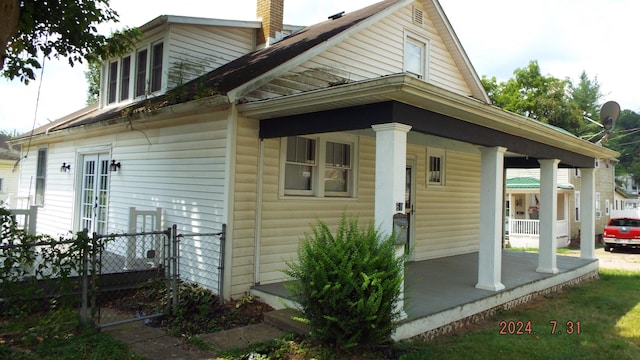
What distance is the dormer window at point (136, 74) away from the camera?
9.44m

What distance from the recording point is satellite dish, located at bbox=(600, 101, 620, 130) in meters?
11.9

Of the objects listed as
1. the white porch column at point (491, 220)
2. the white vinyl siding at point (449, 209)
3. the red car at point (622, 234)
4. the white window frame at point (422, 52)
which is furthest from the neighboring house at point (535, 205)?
the white porch column at point (491, 220)

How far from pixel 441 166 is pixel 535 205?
14.5 m

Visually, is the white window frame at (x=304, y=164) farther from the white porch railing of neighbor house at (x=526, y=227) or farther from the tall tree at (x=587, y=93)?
the tall tree at (x=587, y=93)

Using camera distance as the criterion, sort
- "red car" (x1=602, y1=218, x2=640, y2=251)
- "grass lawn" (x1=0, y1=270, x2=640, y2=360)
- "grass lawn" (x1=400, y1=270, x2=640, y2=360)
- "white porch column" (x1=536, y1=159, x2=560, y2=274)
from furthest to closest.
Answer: "red car" (x1=602, y1=218, x2=640, y2=251), "white porch column" (x1=536, y1=159, x2=560, y2=274), "grass lawn" (x1=400, y1=270, x2=640, y2=360), "grass lawn" (x1=0, y1=270, x2=640, y2=360)

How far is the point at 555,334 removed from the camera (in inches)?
222

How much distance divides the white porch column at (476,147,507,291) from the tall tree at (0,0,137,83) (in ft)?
22.2

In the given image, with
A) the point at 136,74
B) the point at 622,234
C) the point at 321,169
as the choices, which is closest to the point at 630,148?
the point at 622,234

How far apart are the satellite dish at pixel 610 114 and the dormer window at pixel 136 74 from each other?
1172 cm

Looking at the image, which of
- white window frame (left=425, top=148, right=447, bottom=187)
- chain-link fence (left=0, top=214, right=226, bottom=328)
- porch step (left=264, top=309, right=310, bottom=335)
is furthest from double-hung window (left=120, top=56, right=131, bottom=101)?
white window frame (left=425, top=148, right=447, bottom=187)

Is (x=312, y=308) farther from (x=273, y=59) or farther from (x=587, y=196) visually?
(x=587, y=196)

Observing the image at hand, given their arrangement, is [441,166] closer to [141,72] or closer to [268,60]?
[268,60]

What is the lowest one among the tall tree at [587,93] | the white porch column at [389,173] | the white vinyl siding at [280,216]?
the white vinyl siding at [280,216]

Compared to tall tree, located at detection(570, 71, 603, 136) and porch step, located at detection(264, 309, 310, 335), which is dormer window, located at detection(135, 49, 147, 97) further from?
tall tree, located at detection(570, 71, 603, 136)
